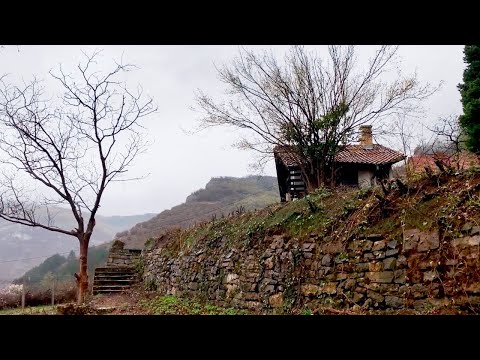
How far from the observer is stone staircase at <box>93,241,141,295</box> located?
14.2m

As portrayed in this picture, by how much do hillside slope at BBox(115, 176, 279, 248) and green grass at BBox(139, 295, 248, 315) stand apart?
1396cm

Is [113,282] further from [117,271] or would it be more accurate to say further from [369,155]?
[369,155]

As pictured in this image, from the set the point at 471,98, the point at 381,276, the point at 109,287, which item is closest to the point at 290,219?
the point at 381,276

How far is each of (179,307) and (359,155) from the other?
10.1 meters

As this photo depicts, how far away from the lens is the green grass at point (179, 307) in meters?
8.50

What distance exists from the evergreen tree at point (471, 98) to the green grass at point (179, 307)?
330 inches

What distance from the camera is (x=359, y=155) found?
15.7 m

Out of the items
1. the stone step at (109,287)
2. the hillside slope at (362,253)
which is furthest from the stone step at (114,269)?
the hillside slope at (362,253)

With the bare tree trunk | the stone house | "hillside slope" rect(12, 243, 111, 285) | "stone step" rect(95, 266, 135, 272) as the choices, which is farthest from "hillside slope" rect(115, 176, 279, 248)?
the bare tree trunk

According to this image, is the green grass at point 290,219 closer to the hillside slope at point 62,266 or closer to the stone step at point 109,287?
the stone step at point 109,287

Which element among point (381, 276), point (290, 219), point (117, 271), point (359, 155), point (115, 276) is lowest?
point (115, 276)

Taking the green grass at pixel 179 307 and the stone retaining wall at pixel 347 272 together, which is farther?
the green grass at pixel 179 307
